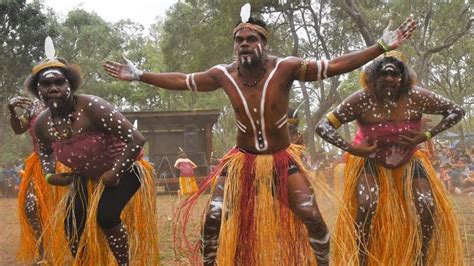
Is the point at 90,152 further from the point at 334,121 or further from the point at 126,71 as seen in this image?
the point at 334,121

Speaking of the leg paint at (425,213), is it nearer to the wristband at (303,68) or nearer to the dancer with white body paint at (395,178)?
the dancer with white body paint at (395,178)

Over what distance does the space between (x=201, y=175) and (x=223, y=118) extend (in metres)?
15.5

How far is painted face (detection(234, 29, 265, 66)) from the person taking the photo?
3.16m

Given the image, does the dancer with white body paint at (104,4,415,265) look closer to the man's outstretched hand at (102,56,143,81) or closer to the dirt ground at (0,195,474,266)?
the man's outstretched hand at (102,56,143,81)

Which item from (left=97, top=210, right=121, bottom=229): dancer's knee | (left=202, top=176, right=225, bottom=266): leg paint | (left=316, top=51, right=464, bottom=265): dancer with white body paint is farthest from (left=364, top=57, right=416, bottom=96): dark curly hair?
(left=97, top=210, right=121, bottom=229): dancer's knee

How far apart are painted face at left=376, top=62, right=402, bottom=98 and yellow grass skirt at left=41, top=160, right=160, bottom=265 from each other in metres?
1.72

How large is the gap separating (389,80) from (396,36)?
64 cm

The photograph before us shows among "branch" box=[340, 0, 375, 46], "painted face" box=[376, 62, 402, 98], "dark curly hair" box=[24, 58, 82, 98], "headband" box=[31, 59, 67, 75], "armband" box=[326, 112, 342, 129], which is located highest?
"branch" box=[340, 0, 375, 46]

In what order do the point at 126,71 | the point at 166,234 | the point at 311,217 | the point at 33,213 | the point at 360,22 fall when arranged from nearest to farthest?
1. the point at 311,217
2. the point at 126,71
3. the point at 33,213
4. the point at 166,234
5. the point at 360,22

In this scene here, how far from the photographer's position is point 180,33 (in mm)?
24188

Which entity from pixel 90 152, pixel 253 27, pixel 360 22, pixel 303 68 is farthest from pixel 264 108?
pixel 360 22

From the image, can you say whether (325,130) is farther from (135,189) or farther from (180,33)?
(180,33)

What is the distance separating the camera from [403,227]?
3.53 m

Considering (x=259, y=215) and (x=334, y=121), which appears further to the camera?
(x=334, y=121)
